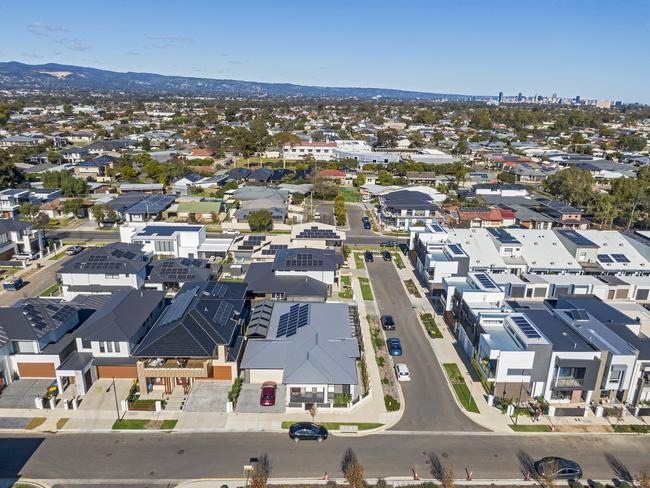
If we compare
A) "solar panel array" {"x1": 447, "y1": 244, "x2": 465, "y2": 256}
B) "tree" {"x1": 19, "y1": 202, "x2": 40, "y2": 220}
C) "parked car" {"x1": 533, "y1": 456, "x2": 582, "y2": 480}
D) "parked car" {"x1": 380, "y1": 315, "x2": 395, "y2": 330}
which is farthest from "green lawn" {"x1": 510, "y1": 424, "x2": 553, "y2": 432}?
"tree" {"x1": 19, "y1": 202, "x2": 40, "y2": 220}

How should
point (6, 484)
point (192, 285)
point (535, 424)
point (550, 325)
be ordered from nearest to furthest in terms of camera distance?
1. point (6, 484)
2. point (535, 424)
3. point (550, 325)
4. point (192, 285)

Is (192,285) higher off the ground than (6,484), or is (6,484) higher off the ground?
(192,285)

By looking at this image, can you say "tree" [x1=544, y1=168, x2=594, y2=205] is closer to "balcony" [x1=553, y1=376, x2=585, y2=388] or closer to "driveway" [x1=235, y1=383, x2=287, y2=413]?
"balcony" [x1=553, y1=376, x2=585, y2=388]

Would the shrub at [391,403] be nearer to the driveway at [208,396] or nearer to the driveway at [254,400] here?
the driveway at [254,400]

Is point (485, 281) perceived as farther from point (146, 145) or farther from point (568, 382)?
point (146, 145)

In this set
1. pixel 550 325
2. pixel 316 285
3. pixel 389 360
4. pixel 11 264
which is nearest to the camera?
pixel 550 325

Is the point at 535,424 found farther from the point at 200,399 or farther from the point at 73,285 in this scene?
the point at 73,285

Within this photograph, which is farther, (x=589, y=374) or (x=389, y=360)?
(x=389, y=360)

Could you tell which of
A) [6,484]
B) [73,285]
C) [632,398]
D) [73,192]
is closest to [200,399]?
[6,484]
